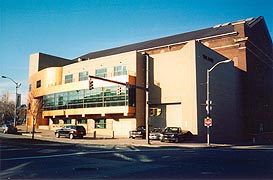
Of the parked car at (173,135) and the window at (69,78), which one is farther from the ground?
the window at (69,78)

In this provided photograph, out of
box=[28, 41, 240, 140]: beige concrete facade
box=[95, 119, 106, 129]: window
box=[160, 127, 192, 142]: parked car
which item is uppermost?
box=[28, 41, 240, 140]: beige concrete facade

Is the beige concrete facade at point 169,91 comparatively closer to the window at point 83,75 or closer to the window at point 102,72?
the window at point 102,72

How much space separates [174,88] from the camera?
4103 centimetres

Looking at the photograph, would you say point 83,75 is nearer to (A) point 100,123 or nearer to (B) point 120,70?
(B) point 120,70

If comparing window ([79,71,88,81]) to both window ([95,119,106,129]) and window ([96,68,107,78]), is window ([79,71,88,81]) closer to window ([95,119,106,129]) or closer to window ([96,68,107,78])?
window ([96,68,107,78])

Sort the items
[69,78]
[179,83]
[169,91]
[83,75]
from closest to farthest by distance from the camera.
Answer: [179,83] → [169,91] → [83,75] → [69,78]

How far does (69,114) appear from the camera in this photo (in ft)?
163

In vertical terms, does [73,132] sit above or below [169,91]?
below

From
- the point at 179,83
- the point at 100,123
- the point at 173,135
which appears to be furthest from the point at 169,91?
the point at 100,123

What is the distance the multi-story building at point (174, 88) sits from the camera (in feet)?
132

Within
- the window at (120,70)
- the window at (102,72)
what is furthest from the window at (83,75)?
the window at (120,70)

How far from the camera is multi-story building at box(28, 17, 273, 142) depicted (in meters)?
40.3

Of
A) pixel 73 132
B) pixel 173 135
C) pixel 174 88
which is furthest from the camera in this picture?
pixel 174 88

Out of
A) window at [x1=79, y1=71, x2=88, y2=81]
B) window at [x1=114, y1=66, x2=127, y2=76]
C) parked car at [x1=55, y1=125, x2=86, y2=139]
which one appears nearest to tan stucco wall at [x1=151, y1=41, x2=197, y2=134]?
window at [x1=114, y1=66, x2=127, y2=76]
